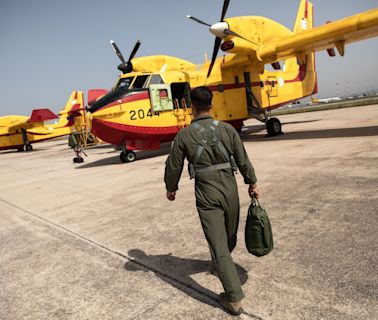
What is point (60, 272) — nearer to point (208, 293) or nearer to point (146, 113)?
point (208, 293)

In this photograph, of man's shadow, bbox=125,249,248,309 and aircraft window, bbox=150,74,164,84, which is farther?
aircraft window, bbox=150,74,164,84

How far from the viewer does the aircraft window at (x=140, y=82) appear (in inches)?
489

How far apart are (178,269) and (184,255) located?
329 millimetres

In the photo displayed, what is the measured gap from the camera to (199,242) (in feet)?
13.9

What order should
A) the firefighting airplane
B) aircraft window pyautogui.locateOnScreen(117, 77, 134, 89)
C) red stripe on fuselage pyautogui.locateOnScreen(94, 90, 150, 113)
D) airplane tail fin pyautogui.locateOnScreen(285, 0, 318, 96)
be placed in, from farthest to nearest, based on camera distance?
airplane tail fin pyautogui.locateOnScreen(285, 0, 318, 96) < aircraft window pyautogui.locateOnScreen(117, 77, 134, 89) < red stripe on fuselage pyautogui.locateOnScreen(94, 90, 150, 113) < the firefighting airplane

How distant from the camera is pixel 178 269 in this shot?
3.62 meters

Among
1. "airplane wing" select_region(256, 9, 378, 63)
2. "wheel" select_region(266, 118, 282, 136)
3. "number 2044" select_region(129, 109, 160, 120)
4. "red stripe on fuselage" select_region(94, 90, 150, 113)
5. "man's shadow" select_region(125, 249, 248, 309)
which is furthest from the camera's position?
"wheel" select_region(266, 118, 282, 136)

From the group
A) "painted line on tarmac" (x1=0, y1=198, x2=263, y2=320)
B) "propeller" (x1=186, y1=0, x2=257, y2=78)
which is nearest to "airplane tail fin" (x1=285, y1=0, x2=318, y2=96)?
"propeller" (x1=186, y1=0, x2=257, y2=78)

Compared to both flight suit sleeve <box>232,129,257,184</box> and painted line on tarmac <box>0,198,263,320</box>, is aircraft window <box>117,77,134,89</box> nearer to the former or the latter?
painted line on tarmac <box>0,198,263,320</box>

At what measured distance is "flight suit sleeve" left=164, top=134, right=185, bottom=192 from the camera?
→ 3.04 m

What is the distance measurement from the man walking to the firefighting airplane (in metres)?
9.35

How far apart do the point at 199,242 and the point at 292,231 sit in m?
1.21

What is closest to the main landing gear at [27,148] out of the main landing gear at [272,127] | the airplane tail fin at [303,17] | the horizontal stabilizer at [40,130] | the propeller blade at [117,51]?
the horizontal stabilizer at [40,130]

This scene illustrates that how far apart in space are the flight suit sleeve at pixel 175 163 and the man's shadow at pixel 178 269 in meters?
1.00
